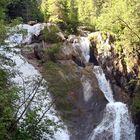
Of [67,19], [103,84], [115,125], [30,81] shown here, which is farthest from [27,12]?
[30,81]

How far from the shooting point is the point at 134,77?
29.1 m

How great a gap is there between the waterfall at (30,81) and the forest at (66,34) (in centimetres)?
39

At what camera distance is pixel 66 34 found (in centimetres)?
3809

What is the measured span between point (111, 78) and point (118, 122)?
594 cm

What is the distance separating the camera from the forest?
36.3ft

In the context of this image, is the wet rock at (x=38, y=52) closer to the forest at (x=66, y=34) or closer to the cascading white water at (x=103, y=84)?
the forest at (x=66, y=34)

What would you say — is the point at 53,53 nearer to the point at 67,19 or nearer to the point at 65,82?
the point at 65,82

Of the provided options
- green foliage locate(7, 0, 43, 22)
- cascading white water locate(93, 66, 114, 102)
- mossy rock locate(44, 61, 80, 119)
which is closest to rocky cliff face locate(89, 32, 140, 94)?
cascading white water locate(93, 66, 114, 102)

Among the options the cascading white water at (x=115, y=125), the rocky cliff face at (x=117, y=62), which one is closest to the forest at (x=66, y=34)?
the rocky cliff face at (x=117, y=62)

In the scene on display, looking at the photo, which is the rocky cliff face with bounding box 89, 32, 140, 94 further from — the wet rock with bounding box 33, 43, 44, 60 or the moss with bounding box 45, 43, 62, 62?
the wet rock with bounding box 33, 43, 44, 60

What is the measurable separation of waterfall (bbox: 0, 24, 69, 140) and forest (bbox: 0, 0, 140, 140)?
0.39 meters

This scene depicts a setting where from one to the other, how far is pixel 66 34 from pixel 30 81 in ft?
83.6

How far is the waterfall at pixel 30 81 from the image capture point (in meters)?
12.3

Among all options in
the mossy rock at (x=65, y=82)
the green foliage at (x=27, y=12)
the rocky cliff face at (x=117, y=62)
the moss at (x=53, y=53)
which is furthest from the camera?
the green foliage at (x=27, y=12)
